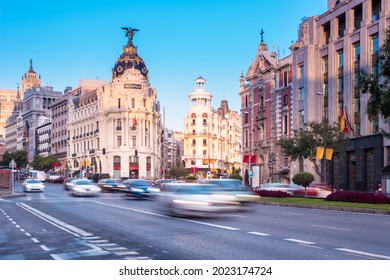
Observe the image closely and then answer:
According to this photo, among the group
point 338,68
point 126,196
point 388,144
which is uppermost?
point 338,68

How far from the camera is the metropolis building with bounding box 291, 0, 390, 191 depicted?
52875 mm

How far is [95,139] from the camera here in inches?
5487

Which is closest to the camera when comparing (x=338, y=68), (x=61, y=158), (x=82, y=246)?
(x=82, y=246)

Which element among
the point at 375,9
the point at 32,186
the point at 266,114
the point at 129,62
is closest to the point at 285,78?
the point at 266,114

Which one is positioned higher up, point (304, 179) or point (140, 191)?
point (304, 179)

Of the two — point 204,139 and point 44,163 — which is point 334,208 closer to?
point 204,139

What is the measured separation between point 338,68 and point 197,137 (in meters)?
63.0

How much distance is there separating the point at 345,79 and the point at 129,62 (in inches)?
3285

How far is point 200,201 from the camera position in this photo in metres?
23.2

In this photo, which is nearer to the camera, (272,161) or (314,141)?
(314,141)

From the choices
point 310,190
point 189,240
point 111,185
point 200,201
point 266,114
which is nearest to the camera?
point 189,240

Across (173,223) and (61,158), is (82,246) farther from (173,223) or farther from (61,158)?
(61,158)

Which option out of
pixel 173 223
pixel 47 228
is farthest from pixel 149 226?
pixel 47 228

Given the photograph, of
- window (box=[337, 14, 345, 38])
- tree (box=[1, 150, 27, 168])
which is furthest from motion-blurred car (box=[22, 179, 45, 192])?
tree (box=[1, 150, 27, 168])
